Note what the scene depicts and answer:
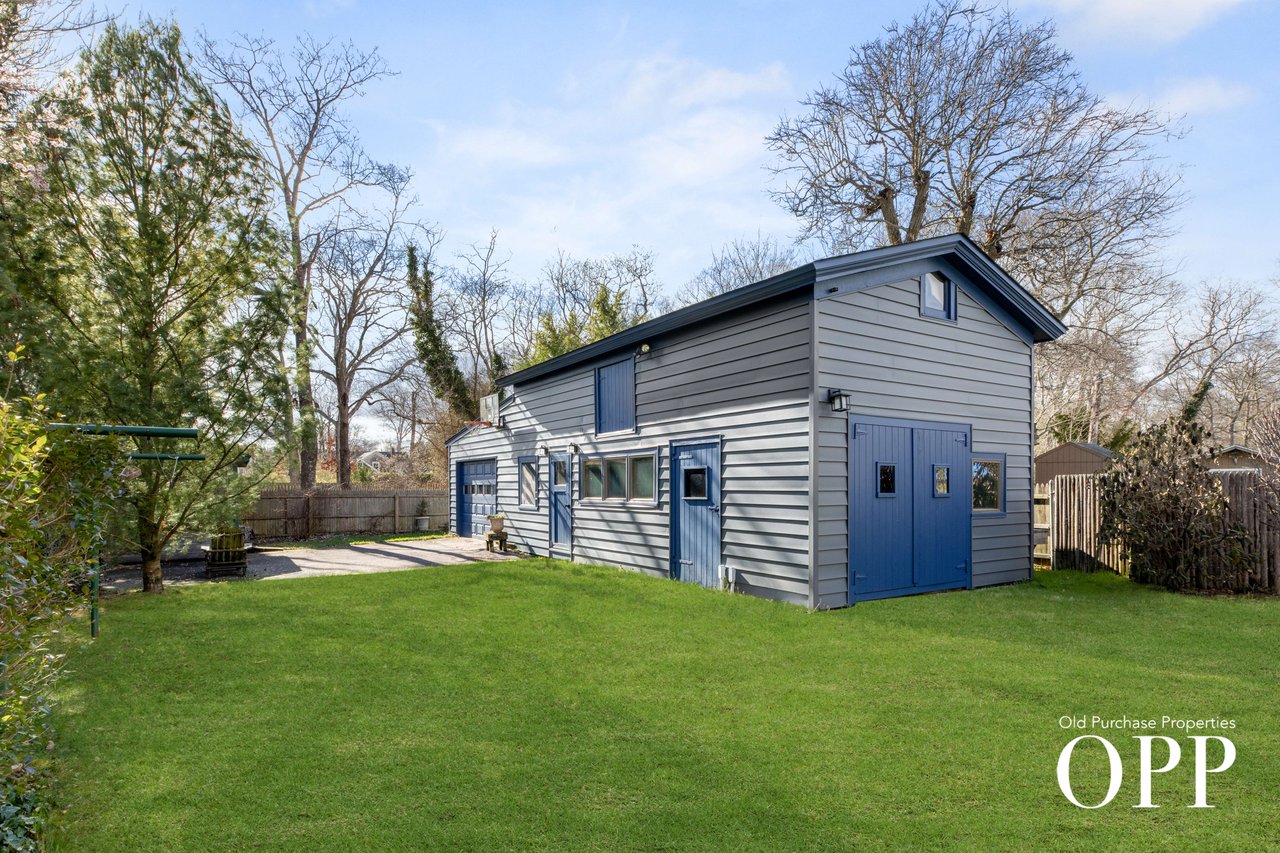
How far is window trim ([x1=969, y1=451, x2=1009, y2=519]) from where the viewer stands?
30.8ft

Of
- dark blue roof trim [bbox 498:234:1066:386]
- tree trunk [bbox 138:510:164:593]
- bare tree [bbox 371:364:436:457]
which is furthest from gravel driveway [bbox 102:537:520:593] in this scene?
bare tree [bbox 371:364:436:457]

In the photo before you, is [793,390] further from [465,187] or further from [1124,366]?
[1124,366]

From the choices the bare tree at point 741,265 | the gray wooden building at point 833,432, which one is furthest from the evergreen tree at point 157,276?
the bare tree at point 741,265

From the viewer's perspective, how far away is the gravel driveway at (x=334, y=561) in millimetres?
11273

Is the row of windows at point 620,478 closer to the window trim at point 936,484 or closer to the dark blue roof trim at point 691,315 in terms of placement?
the dark blue roof trim at point 691,315

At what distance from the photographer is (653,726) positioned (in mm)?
4121

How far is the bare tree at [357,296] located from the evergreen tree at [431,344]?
37 cm

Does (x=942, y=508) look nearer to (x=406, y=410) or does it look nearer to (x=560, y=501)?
(x=560, y=501)

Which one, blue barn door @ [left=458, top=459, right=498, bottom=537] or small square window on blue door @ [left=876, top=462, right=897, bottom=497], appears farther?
blue barn door @ [left=458, top=459, right=498, bottom=537]

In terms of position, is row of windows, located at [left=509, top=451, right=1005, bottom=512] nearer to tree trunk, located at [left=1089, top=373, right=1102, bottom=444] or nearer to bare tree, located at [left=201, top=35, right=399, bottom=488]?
bare tree, located at [left=201, top=35, right=399, bottom=488]

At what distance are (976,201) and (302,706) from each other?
17282 millimetres

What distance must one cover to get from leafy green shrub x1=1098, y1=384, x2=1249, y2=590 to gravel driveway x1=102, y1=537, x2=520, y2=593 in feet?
33.2

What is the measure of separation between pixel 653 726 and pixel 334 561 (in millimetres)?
11086

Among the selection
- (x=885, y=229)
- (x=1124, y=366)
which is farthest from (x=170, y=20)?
(x=1124, y=366)
